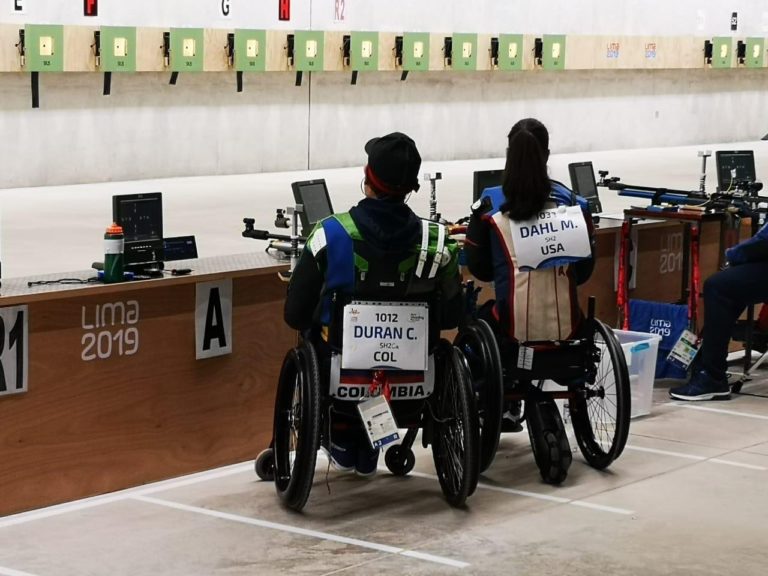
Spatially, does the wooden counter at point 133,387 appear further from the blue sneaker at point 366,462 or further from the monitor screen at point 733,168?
the monitor screen at point 733,168

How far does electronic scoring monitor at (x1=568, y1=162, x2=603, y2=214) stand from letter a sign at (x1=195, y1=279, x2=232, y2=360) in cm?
246

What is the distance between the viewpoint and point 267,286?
530cm

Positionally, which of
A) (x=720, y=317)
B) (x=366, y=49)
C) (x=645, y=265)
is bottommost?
(x=720, y=317)

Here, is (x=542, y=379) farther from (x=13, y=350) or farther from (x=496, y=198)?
(x=13, y=350)

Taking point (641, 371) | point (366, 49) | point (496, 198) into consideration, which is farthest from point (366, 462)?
point (366, 49)

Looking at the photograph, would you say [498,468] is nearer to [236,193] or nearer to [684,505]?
[684,505]

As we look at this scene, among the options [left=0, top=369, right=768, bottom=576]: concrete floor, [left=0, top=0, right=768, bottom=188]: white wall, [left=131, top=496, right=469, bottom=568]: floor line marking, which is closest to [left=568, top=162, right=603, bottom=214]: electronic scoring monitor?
[left=0, top=369, right=768, bottom=576]: concrete floor

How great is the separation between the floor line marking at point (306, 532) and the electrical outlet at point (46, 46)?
952 centimetres

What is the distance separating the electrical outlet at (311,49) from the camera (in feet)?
51.7

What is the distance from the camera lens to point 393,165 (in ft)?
14.3

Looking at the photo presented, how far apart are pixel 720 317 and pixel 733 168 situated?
169cm

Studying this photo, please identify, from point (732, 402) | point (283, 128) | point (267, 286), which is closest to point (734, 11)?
point (283, 128)

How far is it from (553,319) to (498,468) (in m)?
0.59

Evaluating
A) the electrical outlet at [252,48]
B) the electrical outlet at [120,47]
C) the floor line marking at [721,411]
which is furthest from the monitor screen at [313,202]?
the electrical outlet at [252,48]
